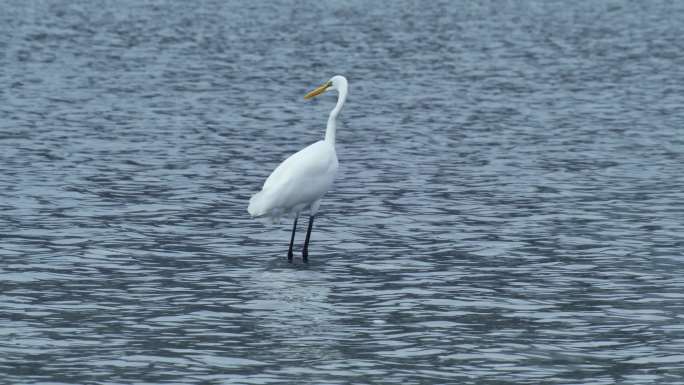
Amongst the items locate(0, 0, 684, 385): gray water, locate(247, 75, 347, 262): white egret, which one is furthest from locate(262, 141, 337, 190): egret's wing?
locate(0, 0, 684, 385): gray water

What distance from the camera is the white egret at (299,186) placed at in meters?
19.4

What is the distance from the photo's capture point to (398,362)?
553 inches

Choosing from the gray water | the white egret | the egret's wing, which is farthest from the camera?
the egret's wing

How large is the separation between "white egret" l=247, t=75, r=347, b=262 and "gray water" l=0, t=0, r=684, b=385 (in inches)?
25.7

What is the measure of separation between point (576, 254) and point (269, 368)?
7179 mm

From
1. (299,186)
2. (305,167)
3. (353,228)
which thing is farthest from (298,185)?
(353,228)

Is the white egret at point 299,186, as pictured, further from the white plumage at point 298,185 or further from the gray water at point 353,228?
the gray water at point 353,228

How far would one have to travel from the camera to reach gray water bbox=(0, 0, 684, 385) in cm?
1441

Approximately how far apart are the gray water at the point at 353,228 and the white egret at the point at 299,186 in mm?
653

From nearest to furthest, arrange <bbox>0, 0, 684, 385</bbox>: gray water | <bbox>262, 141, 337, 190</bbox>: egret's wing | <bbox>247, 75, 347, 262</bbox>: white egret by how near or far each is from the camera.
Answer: <bbox>0, 0, 684, 385</bbox>: gray water, <bbox>247, 75, 347, 262</bbox>: white egret, <bbox>262, 141, 337, 190</bbox>: egret's wing

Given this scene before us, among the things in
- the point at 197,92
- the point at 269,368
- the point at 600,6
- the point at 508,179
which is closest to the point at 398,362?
the point at 269,368

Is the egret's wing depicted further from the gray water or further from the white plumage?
the gray water

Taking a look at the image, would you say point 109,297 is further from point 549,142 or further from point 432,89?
point 432,89

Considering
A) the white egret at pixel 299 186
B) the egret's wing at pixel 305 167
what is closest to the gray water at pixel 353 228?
the white egret at pixel 299 186
